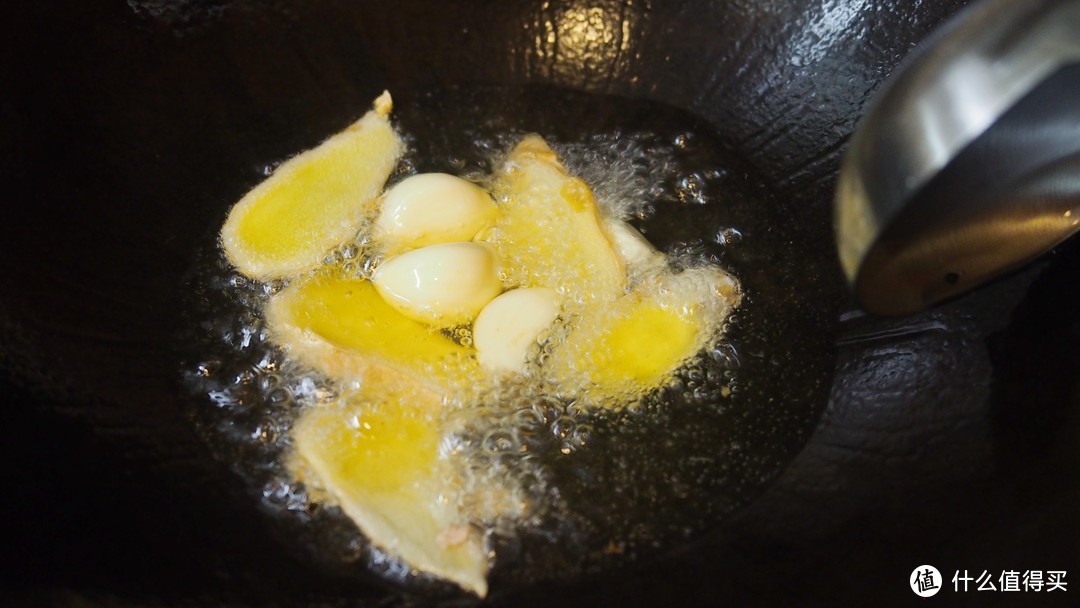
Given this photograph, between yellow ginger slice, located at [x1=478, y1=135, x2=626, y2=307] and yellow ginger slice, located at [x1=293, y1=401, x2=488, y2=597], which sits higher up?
yellow ginger slice, located at [x1=478, y1=135, x2=626, y2=307]

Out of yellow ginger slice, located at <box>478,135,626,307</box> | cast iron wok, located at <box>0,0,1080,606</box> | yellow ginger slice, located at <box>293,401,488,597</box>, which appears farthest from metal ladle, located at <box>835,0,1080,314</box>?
yellow ginger slice, located at <box>293,401,488,597</box>

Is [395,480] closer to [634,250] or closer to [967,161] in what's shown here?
[634,250]

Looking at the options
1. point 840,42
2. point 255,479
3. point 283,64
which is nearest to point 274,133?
point 283,64

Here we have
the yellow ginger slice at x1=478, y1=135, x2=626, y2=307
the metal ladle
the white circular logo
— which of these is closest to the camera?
the metal ladle

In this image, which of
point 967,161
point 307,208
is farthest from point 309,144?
point 967,161

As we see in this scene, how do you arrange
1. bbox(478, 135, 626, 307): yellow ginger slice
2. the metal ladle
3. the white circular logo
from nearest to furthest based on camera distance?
the metal ladle, the white circular logo, bbox(478, 135, 626, 307): yellow ginger slice

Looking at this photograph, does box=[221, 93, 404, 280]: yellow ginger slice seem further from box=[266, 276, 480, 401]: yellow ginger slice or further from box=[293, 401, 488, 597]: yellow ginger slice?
box=[293, 401, 488, 597]: yellow ginger slice
